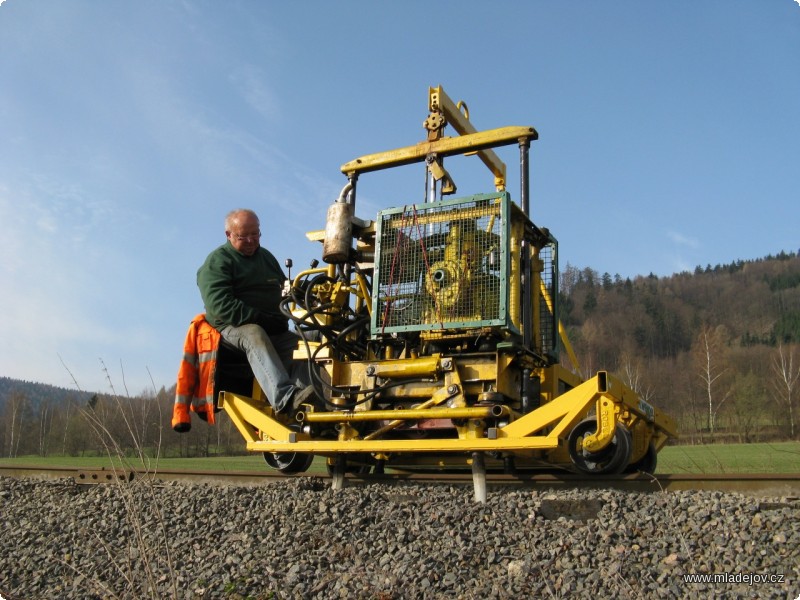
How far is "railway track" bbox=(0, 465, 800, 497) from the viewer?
464 cm

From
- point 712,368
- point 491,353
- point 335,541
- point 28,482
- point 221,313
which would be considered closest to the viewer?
point 335,541

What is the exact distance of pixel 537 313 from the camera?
20.4 ft

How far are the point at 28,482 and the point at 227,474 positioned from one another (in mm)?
2222

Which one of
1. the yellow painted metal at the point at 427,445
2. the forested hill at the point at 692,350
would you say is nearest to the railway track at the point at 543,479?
the yellow painted metal at the point at 427,445

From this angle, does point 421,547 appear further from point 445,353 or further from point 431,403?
point 445,353

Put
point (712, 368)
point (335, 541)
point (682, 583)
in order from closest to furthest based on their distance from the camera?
point (682, 583) < point (335, 541) < point (712, 368)

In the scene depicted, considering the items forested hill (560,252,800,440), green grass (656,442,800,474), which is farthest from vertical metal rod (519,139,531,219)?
forested hill (560,252,800,440)

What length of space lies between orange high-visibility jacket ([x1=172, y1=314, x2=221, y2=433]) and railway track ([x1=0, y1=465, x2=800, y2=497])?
0.57m

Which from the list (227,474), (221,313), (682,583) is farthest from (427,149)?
(682,583)

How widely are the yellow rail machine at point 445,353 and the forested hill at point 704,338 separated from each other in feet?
114

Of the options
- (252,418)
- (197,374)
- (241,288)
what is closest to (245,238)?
(241,288)

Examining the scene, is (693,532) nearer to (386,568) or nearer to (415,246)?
(386,568)

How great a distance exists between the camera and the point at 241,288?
686 cm

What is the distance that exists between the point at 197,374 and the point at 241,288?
0.88 metres
